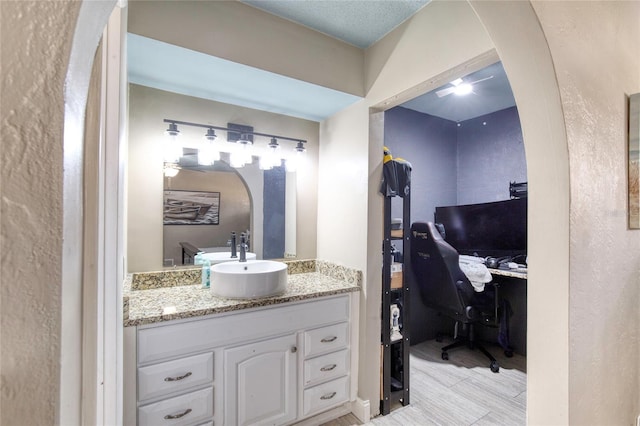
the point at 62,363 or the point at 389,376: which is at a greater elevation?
the point at 62,363

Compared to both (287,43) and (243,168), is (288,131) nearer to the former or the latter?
(243,168)

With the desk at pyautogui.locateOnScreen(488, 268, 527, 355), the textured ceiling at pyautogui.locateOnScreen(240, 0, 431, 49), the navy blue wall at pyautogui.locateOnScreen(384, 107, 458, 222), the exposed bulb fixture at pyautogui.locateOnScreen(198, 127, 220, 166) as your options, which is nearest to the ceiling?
the textured ceiling at pyautogui.locateOnScreen(240, 0, 431, 49)

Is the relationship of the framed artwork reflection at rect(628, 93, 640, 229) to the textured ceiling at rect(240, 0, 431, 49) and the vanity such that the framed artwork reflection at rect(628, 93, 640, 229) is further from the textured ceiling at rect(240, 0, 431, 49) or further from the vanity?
the vanity

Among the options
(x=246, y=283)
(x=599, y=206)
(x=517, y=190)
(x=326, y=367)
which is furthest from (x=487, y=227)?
(x=246, y=283)

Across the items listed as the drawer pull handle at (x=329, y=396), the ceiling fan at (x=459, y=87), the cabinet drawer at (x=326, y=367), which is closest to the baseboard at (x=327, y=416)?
the drawer pull handle at (x=329, y=396)

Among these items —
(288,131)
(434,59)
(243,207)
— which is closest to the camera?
(434,59)

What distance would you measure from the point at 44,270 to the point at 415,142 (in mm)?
3149

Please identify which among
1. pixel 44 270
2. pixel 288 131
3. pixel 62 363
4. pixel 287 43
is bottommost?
pixel 62 363

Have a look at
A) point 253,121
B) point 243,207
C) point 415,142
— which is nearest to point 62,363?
point 243,207

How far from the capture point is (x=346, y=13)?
1.58m

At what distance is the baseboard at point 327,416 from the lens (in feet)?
5.79

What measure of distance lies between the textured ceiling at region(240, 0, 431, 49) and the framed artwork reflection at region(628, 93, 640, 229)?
1.03 metres

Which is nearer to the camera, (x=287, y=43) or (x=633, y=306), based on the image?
(x=633, y=306)

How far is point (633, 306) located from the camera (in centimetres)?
123
